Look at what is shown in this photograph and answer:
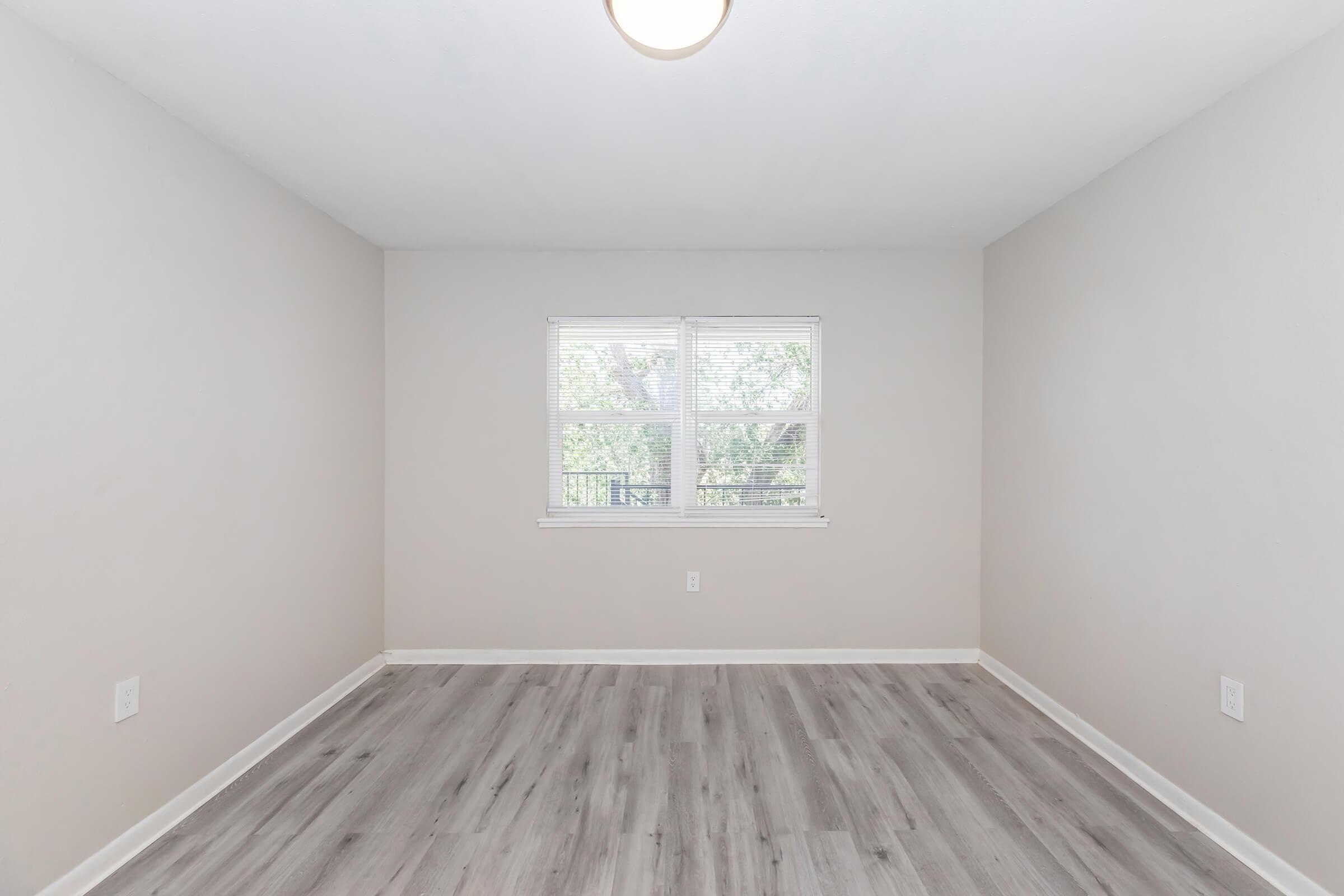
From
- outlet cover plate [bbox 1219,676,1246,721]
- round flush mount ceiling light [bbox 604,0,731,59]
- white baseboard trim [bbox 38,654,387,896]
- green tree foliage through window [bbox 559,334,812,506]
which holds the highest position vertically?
round flush mount ceiling light [bbox 604,0,731,59]

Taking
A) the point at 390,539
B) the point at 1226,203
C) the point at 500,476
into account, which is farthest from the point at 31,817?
the point at 1226,203

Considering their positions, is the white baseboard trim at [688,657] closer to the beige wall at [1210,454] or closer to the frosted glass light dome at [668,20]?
the beige wall at [1210,454]

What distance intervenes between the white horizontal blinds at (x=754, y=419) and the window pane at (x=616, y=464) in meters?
0.19

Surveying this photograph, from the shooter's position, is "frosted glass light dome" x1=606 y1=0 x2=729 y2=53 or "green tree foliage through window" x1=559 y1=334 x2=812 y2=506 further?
"green tree foliage through window" x1=559 y1=334 x2=812 y2=506

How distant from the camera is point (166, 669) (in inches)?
82.6

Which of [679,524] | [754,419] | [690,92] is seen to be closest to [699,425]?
[754,419]

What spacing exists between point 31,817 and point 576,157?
2685 millimetres

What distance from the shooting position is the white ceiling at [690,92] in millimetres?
1617

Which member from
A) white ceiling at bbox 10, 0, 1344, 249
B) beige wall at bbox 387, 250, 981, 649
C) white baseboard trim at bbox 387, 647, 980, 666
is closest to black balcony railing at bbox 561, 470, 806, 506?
beige wall at bbox 387, 250, 981, 649

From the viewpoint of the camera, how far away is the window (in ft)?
12.1

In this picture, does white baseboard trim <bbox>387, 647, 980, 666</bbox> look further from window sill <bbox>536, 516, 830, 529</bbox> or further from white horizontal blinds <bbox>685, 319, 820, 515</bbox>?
white horizontal blinds <bbox>685, 319, 820, 515</bbox>

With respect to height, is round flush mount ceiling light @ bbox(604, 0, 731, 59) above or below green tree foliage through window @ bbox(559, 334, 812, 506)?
above

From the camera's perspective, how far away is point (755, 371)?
372 centimetres

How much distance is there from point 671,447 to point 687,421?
0.63ft
